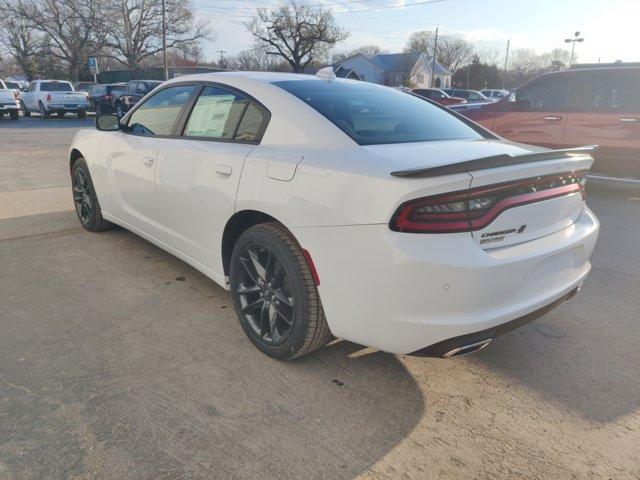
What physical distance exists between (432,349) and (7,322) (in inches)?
104

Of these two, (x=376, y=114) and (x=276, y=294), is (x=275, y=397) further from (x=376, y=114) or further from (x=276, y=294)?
(x=376, y=114)

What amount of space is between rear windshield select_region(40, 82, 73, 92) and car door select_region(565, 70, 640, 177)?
74.9 feet

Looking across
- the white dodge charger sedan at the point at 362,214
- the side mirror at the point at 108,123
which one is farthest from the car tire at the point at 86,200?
the white dodge charger sedan at the point at 362,214

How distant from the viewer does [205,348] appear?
283cm

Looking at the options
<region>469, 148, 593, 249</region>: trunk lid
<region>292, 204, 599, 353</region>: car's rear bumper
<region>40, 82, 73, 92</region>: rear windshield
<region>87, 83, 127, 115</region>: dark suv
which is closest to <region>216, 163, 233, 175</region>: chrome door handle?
<region>292, 204, 599, 353</region>: car's rear bumper

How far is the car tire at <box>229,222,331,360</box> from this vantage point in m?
2.40

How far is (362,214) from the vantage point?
207cm

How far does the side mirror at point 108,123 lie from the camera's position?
4137mm

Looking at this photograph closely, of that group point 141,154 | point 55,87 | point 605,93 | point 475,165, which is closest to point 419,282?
point 475,165

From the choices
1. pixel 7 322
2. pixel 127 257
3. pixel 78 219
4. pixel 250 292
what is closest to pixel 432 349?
→ pixel 250 292

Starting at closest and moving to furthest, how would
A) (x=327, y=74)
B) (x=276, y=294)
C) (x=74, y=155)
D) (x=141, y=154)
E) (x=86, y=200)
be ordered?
(x=276, y=294) → (x=327, y=74) → (x=141, y=154) → (x=86, y=200) → (x=74, y=155)

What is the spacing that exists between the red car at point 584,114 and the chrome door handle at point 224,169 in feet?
19.8

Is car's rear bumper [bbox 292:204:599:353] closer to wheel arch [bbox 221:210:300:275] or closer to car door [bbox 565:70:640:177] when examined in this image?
wheel arch [bbox 221:210:300:275]

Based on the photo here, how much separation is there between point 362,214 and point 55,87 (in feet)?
83.9
